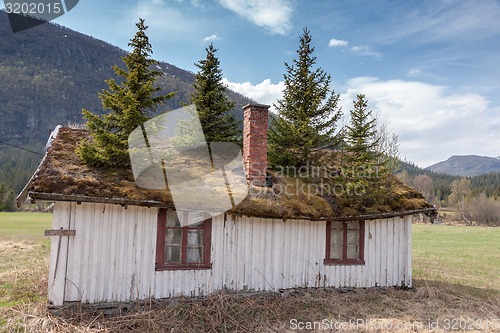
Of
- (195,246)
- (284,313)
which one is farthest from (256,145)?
(284,313)

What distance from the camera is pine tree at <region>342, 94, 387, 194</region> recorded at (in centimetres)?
1223

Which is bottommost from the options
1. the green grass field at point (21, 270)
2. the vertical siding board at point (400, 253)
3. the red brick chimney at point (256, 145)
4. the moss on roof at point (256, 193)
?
the green grass field at point (21, 270)

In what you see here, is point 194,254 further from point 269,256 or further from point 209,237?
point 269,256

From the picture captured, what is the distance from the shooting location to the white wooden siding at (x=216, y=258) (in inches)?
344

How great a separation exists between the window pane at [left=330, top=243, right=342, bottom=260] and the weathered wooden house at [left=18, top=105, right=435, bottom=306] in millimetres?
32

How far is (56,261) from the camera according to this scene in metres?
8.57

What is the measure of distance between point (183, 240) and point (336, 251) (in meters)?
5.09

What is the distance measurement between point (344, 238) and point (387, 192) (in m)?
2.20

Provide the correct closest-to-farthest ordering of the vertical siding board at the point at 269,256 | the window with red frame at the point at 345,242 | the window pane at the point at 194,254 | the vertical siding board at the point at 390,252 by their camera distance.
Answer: the window pane at the point at 194,254 < the vertical siding board at the point at 269,256 < the window with red frame at the point at 345,242 < the vertical siding board at the point at 390,252

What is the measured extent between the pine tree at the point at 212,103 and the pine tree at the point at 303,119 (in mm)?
2254

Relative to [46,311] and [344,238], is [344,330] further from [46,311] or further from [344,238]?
[46,311]

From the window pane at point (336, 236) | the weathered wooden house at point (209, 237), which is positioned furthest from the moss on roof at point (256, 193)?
the window pane at point (336, 236)

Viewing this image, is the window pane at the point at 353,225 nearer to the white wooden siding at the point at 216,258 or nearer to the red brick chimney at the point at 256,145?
the white wooden siding at the point at 216,258

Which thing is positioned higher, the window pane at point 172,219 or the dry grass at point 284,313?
the window pane at point 172,219
